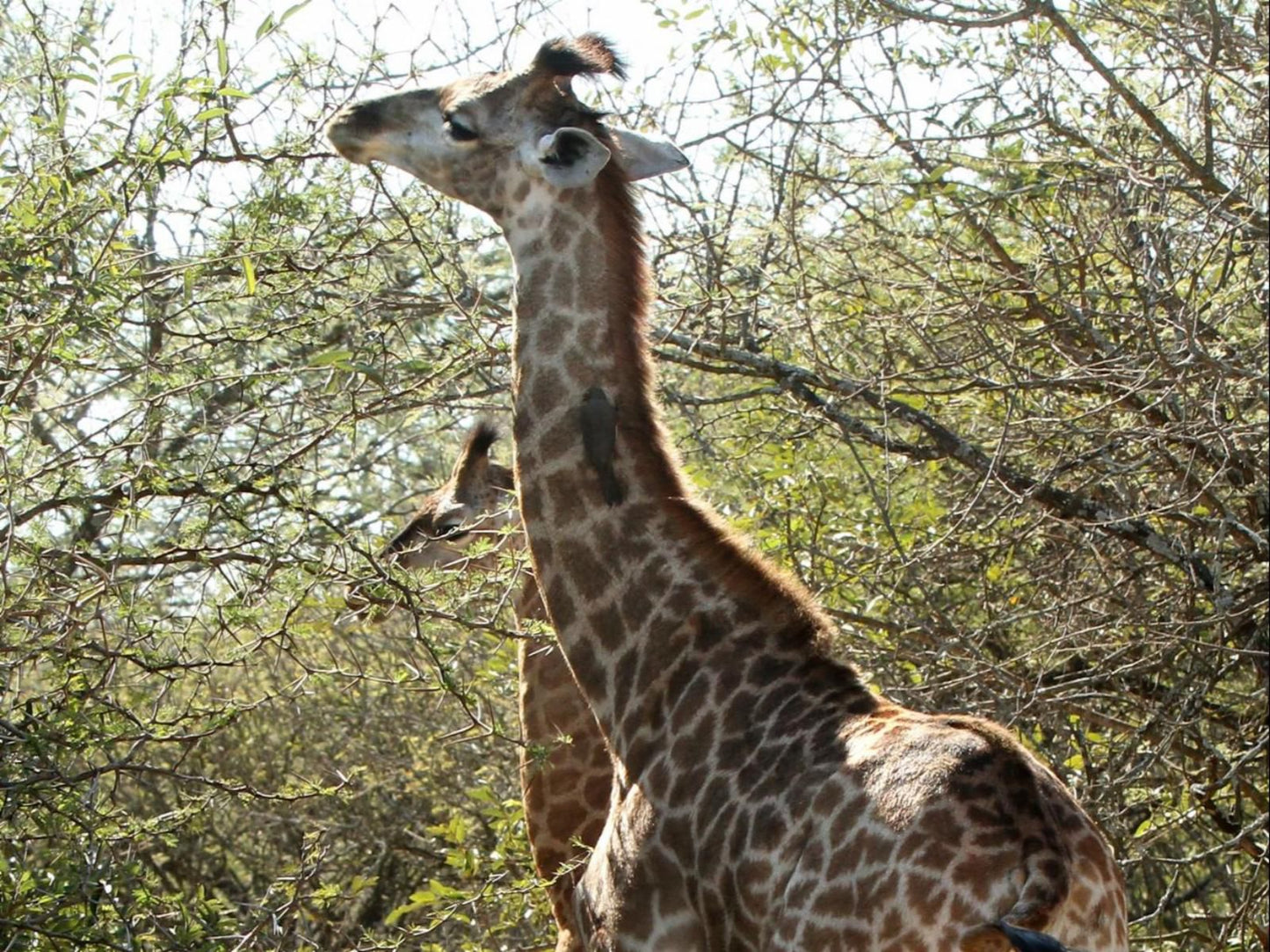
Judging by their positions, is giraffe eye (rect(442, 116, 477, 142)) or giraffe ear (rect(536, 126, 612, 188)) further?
giraffe eye (rect(442, 116, 477, 142))

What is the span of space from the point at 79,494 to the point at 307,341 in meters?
0.80

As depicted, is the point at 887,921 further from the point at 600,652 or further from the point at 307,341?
the point at 307,341

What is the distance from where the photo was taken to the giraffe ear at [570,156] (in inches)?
181

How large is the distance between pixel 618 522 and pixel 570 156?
3.25ft

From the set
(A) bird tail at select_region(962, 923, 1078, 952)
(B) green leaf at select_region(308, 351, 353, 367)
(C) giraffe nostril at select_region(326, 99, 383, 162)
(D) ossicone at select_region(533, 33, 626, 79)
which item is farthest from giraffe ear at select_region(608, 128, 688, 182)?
(A) bird tail at select_region(962, 923, 1078, 952)

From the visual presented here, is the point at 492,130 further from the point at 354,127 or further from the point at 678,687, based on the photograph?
the point at 678,687

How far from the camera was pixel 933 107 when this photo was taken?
6.43 metres

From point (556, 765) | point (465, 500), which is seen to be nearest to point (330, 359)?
point (556, 765)

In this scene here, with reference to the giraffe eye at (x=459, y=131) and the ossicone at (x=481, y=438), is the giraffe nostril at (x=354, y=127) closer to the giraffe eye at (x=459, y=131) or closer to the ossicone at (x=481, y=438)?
the giraffe eye at (x=459, y=131)

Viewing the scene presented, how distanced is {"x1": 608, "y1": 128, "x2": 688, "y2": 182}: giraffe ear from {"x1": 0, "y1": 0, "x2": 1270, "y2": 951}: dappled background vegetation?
0.62m

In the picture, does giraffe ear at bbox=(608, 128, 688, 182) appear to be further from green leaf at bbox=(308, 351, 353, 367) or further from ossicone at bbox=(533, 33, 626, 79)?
green leaf at bbox=(308, 351, 353, 367)

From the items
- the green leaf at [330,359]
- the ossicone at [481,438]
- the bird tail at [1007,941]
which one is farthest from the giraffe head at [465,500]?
the bird tail at [1007,941]

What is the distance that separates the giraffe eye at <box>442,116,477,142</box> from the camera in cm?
486

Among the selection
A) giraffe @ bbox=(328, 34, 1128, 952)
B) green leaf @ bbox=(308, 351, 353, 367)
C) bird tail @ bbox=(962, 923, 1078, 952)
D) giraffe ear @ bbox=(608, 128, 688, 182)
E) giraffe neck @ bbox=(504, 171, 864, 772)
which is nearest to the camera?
bird tail @ bbox=(962, 923, 1078, 952)
